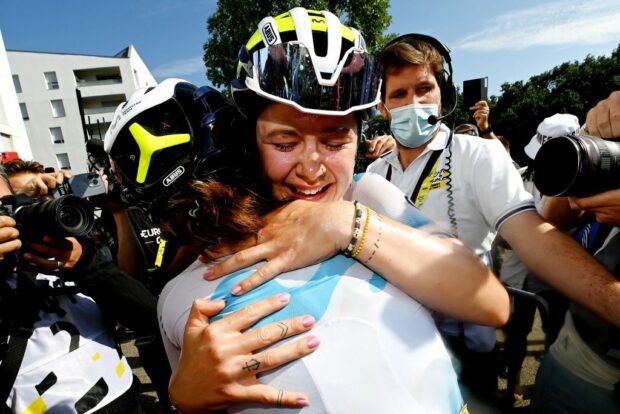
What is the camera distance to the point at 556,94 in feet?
101

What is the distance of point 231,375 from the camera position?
93cm

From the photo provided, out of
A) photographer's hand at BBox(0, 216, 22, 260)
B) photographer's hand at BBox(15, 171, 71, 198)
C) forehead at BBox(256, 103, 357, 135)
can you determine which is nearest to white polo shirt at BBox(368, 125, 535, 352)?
forehead at BBox(256, 103, 357, 135)

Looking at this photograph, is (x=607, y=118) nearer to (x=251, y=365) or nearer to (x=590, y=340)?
(x=590, y=340)

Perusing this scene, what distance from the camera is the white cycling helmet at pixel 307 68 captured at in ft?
4.15

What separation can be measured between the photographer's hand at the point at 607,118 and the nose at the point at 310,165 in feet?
3.53

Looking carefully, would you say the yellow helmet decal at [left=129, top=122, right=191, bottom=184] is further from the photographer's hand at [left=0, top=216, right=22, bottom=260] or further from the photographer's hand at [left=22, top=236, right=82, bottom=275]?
the photographer's hand at [left=22, top=236, right=82, bottom=275]

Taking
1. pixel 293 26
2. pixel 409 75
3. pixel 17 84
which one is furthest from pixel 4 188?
pixel 17 84

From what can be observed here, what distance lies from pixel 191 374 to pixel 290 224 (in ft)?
1.73

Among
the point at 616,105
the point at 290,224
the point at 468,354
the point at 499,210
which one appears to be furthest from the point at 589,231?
the point at 290,224

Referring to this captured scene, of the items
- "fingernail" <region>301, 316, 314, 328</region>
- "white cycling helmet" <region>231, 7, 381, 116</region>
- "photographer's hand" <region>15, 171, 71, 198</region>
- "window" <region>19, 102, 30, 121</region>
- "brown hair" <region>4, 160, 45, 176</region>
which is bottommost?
"fingernail" <region>301, 316, 314, 328</region>

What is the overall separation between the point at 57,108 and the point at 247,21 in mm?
38084

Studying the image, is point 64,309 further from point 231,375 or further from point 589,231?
point 589,231

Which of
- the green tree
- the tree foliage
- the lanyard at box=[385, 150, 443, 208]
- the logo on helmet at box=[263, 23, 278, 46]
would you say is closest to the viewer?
the logo on helmet at box=[263, 23, 278, 46]

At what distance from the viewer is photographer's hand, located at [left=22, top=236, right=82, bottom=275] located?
192 cm
